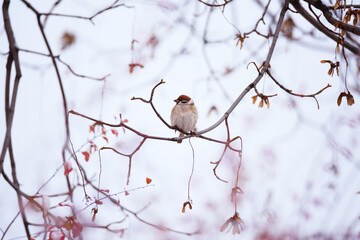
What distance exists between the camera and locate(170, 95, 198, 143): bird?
16.4 ft

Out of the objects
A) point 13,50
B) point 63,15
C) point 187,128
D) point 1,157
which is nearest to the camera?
point 1,157

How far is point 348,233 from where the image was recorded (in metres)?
2.51

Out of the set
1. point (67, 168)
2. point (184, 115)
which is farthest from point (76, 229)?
point (184, 115)

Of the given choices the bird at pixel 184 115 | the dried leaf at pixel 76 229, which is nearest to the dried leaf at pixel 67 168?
the dried leaf at pixel 76 229

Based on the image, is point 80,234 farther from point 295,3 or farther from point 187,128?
point 187,128

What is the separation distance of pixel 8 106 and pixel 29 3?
910 millimetres

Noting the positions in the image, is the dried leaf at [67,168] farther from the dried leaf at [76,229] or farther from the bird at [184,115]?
the bird at [184,115]

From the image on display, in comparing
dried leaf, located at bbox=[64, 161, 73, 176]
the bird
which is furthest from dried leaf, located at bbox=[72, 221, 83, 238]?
the bird

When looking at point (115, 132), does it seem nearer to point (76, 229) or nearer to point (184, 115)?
point (76, 229)

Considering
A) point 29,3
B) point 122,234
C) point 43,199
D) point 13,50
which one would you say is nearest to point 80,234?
point 43,199

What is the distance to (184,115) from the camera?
5004 mm

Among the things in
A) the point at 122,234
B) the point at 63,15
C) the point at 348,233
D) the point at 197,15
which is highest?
the point at 197,15

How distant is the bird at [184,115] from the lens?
500cm

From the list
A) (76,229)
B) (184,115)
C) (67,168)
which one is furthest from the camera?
(184,115)
